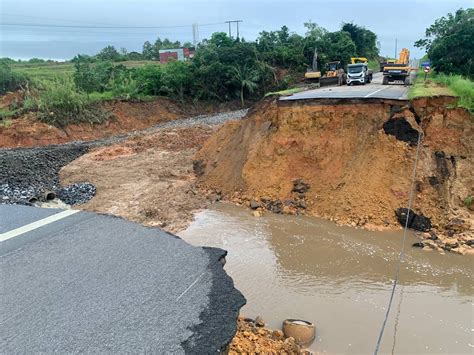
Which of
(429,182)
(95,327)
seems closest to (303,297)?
(95,327)

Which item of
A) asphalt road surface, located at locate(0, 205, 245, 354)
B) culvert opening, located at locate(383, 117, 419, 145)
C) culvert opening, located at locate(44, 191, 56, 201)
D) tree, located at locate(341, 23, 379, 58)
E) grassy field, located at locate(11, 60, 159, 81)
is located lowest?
culvert opening, located at locate(44, 191, 56, 201)

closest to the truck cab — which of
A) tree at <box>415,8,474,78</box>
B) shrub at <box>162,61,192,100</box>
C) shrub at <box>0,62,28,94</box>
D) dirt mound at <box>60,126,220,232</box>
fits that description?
tree at <box>415,8,474,78</box>

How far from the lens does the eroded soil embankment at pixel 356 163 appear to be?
1115cm

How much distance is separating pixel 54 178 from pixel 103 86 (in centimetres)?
1411

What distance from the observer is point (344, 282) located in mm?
8305

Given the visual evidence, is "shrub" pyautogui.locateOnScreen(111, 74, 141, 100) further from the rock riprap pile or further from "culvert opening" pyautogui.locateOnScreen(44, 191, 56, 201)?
"culvert opening" pyautogui.locateOnScreen(44, 191, 56, 201)

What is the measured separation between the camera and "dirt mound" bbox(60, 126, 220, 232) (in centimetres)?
1202

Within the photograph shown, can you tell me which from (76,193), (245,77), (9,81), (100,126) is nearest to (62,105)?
(100,126)

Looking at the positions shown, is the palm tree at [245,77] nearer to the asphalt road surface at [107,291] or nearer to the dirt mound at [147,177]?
the dirt mound at [147,177]

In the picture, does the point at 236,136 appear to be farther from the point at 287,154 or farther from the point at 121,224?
the point at 121,224

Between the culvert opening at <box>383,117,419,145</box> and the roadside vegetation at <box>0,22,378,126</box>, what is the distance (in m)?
16.9

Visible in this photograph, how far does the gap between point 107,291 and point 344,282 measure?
547cm

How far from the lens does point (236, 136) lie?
15430 mm

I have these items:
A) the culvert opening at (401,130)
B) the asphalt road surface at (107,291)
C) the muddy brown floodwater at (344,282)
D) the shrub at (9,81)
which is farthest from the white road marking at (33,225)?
the shrub at (9,81)
